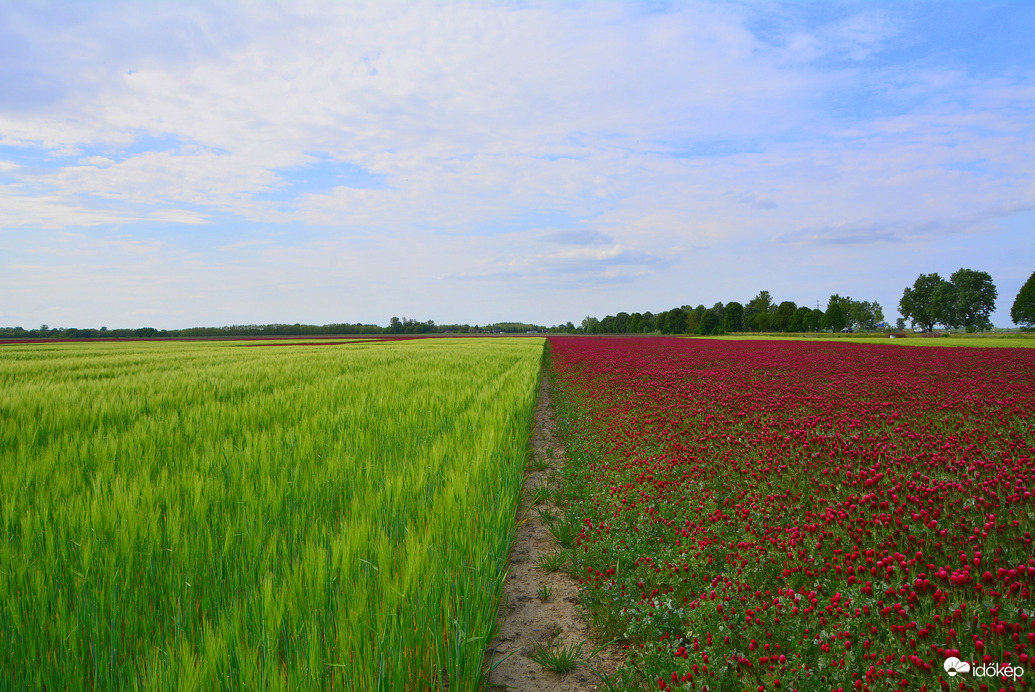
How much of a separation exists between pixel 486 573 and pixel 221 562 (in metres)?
1.58

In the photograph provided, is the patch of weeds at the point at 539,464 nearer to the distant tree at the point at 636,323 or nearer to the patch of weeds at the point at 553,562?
A: the patch of weeds at the point at 553,562

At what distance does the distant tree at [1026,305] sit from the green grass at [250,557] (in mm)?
122446

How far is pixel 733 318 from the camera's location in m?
127

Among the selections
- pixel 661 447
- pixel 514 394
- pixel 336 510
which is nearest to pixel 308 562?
pixel 336 510

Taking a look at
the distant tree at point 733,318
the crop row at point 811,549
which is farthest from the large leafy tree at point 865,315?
the crop row at point 811,549

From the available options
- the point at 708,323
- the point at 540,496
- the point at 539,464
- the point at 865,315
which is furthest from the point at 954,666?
the point at 865,315

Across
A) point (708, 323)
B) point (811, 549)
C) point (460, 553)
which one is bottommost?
point (811, 549)

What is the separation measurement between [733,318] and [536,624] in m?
137

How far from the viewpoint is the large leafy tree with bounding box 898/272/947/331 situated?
3905 inches

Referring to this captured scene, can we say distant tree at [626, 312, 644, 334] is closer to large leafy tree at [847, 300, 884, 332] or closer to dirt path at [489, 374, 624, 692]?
large leafy tree at [847, 300, 884, 332]

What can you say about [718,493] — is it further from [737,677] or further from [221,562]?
[221,562]

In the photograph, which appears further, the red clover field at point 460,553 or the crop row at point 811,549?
the crop row at point 811,549

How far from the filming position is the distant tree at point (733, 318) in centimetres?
12588

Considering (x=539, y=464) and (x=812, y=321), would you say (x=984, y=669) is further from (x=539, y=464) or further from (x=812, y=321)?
(x=812, y=321)
